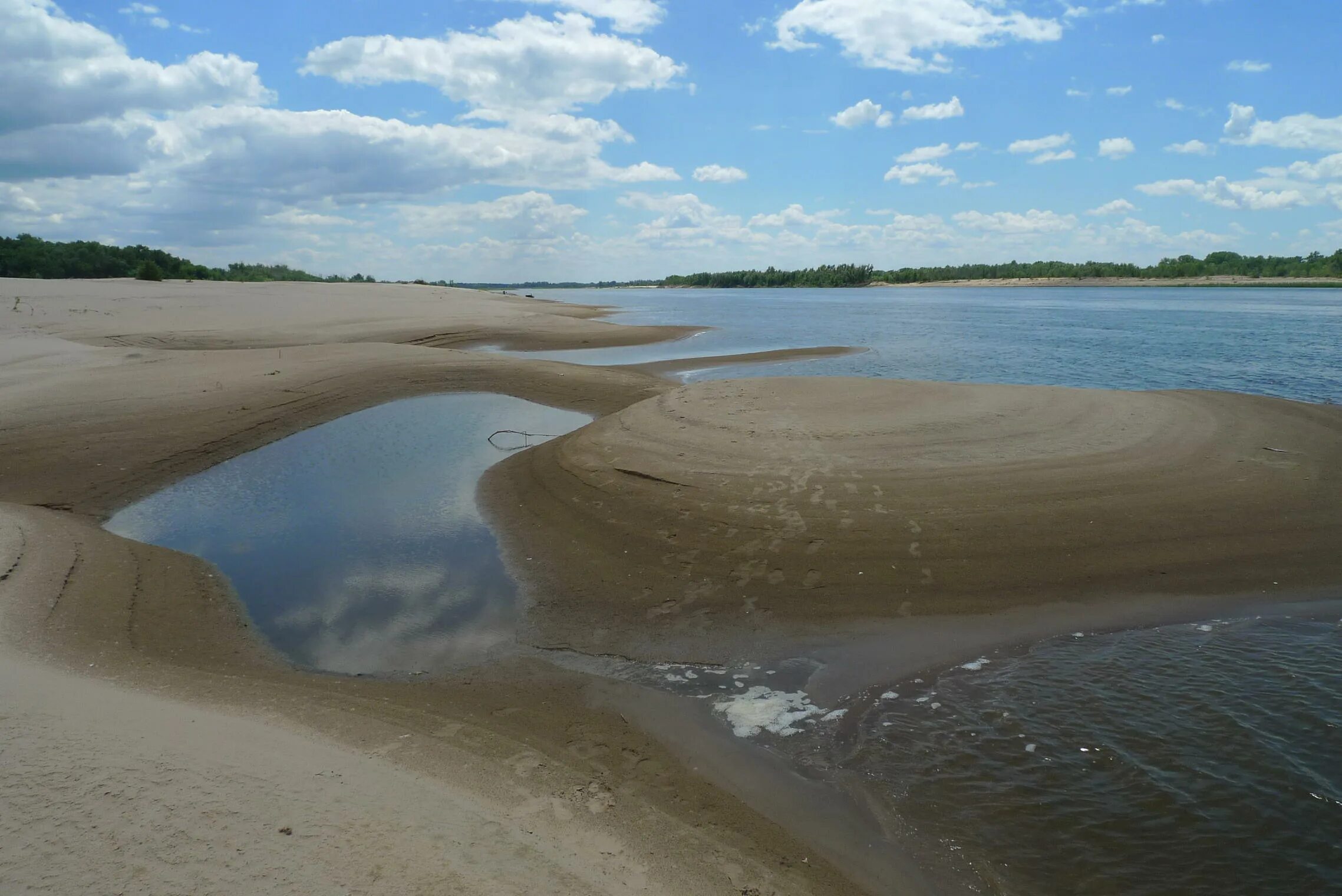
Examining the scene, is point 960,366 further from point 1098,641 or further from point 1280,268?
point 1280,268

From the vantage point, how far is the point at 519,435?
48.3 feet

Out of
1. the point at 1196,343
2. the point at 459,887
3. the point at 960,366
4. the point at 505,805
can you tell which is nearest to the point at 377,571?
the point at 505,805

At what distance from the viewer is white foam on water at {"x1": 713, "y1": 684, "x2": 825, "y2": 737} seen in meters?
5.56

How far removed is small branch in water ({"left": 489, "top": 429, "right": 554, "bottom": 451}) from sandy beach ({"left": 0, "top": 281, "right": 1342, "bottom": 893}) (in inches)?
36.5

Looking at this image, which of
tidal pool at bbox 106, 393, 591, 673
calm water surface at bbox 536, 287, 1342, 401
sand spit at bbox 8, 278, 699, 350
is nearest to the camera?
tidal pool at bbox 106, 393, 591, 673

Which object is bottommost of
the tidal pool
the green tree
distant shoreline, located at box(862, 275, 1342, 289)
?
the tidal pool

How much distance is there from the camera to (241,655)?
263 inches

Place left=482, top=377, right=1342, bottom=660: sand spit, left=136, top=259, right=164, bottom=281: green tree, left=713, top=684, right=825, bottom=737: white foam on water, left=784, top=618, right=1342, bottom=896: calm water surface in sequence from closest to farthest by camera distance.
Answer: left=784, top=618, right=1342, bottom=896: calm water surface
left=713, top=684, right=825, bottom=737: white foam on water
left=482, top=377, right=1342, bottom=660: sand spit
left=136, top=259, right=164, bottom=281: green tree

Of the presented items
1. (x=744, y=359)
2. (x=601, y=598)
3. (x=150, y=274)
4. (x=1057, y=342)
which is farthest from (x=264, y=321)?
(x=1057, y=342)

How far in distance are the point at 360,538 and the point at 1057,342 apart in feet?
110

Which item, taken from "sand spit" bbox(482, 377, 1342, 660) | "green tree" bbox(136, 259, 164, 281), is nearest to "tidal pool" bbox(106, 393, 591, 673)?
"sand spit" bbox(482, 377, 1342, 660)

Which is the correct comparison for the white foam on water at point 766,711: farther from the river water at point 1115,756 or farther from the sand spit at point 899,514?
the sand spit at point 899,514

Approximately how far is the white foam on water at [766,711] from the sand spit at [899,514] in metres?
0.68

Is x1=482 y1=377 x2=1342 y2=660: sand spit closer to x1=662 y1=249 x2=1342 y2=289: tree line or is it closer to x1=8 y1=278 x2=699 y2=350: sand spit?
x1=8 y1=278 x2=699 y2=350: sand spit
